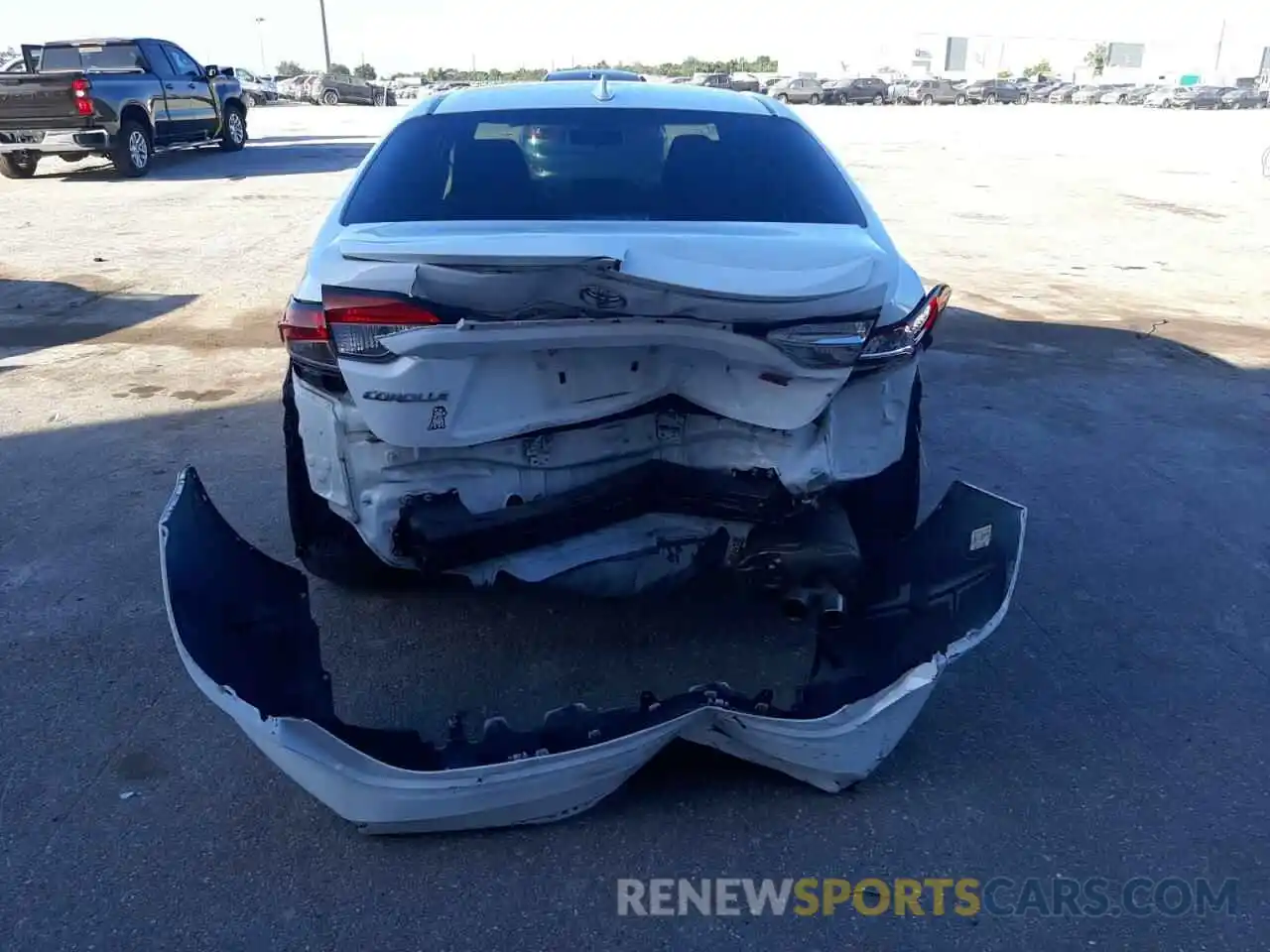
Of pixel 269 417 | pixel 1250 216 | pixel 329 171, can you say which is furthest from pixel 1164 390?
pixel 329 171

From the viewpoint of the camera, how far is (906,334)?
3057 millimetres

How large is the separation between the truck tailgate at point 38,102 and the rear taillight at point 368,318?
14939mm

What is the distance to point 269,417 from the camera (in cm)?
589

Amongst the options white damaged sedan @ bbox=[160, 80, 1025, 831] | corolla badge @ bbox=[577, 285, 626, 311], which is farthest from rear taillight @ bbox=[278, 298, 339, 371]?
corolla badge @ bbox=[577, 285, 626, 311]

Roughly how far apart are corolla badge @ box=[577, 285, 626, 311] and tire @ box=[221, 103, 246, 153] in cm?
2054

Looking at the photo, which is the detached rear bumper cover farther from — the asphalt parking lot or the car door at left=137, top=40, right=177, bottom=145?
the car door at left=137, top=40, right=177, bottom=145

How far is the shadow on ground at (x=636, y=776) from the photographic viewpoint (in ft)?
8.21

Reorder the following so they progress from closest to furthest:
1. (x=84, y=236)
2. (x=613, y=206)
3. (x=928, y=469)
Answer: (x=613, y=206) → (x=928, y=469) → (x=84, y=236)

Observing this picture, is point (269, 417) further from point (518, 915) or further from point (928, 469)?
point (518, 915)

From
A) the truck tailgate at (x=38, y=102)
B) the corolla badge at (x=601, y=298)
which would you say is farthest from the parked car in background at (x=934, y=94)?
the corolla badge at (x=601, y=298)

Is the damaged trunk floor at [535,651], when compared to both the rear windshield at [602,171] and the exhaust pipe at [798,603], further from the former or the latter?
the rear windshield at [602,171]

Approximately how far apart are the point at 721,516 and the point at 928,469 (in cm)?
231

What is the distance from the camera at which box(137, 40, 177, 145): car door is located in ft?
56.7

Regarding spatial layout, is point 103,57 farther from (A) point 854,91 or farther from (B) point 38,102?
(A) point 854,91
